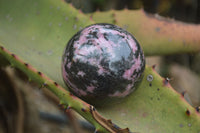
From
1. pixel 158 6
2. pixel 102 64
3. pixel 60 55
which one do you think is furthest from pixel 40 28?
pixel 158 6

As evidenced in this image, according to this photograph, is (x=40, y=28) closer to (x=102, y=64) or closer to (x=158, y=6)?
(x=102, y=64)

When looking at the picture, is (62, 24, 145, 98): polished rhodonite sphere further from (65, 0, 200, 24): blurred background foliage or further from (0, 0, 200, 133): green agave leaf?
(65, 0, 200, 24): blurred background foliage

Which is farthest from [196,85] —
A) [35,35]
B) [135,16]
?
[35,35]

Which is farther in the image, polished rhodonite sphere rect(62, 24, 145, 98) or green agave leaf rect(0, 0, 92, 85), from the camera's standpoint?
green agave leaf rect(0, 0, 92, 85)

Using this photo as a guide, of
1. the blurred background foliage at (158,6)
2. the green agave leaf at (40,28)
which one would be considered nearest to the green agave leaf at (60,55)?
the green agave leaf at (40,28)

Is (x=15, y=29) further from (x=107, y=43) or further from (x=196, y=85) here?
(x=196, y=85)

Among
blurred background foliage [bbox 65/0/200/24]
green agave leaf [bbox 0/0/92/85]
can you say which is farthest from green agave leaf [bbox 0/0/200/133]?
blurred background foliage [bbox 65/0/200/24]

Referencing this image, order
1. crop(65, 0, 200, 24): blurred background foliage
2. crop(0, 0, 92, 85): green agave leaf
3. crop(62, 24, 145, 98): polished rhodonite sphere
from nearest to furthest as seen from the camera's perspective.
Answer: crop(62, 24, 145, 98): polished rhodonite sphere, crop(0, 0, 92, 85): green agave leaf, crop(65, 0, 200, 24): blurred background foliage
